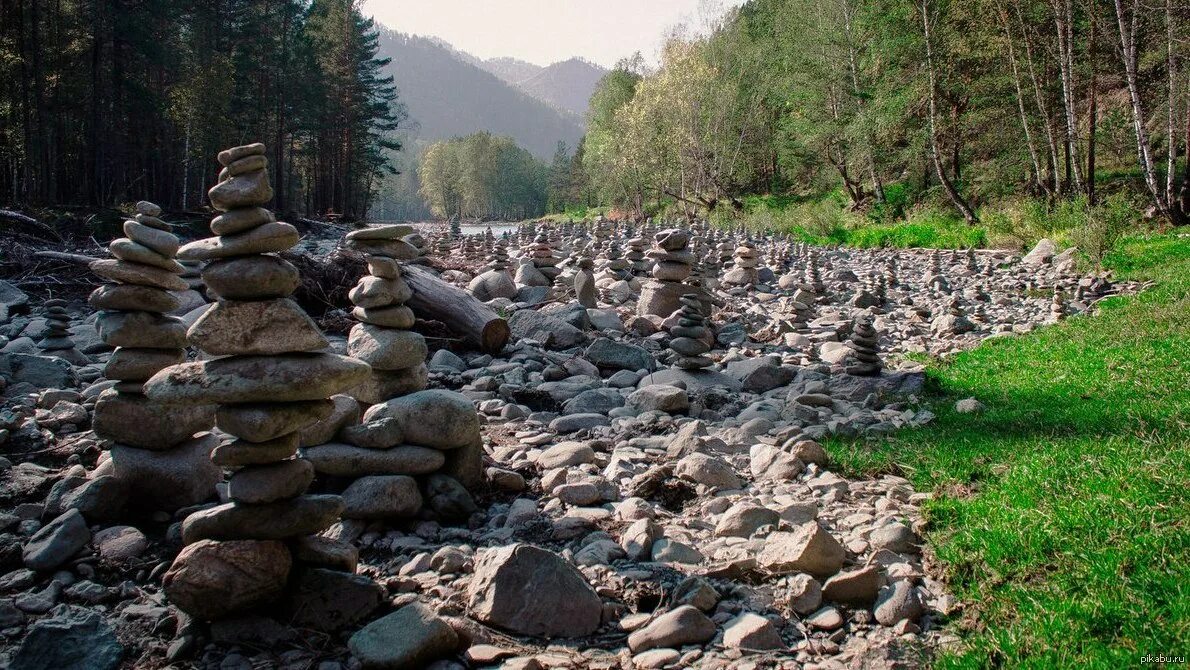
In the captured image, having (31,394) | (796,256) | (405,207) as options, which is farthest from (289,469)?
(405,207)

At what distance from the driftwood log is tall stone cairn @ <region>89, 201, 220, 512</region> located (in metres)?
4.62

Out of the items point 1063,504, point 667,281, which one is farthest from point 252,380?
point 667,281

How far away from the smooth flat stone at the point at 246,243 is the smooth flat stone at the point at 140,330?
5.02ft

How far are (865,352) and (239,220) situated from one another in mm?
7250

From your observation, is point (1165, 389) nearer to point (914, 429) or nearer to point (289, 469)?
point (914, 429)

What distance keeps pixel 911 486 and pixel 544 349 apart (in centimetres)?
615

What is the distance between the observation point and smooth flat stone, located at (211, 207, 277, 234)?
4065 mm

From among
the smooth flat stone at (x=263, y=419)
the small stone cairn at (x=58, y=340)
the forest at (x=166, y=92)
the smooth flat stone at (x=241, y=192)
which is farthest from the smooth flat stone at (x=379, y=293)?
the forest at (x=166, y=92)

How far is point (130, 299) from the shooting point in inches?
212

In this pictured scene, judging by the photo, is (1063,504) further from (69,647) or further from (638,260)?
(638,260)

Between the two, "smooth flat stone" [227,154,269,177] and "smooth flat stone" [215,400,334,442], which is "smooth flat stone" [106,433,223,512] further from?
"smooth flat stone" [227,154,269,177]

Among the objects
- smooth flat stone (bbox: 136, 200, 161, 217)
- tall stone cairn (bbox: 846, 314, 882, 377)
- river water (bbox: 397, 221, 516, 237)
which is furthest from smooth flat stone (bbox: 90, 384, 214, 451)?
river water (bbox: 397, 221, 516, 237)

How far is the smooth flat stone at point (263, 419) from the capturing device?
3809mm

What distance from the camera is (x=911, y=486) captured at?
528cm
